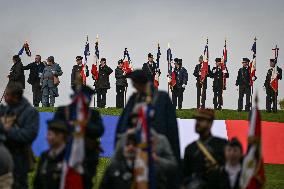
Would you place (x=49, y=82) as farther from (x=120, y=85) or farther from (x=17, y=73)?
(x=120, y=85)

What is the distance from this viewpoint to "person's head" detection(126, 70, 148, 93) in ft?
35.4

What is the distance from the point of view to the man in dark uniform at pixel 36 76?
30297mm

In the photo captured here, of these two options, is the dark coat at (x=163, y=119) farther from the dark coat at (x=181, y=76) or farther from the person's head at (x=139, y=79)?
the dark coat at (x=181, y=76)

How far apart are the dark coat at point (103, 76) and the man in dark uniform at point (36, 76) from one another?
A: 2.22m

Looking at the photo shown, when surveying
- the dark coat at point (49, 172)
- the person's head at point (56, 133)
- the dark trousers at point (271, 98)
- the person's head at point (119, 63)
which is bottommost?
the dark coat at point (49, 172)

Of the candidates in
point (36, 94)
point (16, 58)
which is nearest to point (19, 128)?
point (16, 58)

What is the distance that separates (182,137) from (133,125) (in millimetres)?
12371

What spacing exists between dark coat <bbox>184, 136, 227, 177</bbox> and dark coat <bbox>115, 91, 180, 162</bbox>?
15 centimetres

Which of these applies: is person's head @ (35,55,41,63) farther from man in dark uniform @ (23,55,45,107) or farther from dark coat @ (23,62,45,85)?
dark coat @ (23,62,45,85)

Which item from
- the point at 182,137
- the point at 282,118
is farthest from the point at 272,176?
the point at 282,118

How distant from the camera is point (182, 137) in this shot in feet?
74.5

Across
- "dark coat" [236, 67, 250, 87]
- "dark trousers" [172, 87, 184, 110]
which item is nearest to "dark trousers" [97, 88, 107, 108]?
"dark trousers" [172, 87, 184, 110]

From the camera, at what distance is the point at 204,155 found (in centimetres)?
1100

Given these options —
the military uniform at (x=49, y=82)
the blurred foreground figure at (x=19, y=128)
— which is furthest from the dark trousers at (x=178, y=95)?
the blurred foreground figure at (x=19, y=128)
